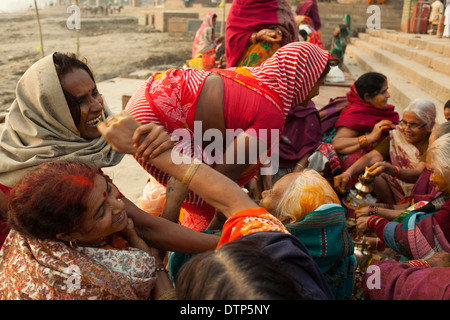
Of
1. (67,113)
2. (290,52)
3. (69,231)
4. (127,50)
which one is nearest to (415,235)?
(290,52)

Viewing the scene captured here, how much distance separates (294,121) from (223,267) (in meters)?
2.67

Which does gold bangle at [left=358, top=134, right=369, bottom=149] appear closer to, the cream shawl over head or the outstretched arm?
the outstretched arm

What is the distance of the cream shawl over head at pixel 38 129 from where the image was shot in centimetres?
163

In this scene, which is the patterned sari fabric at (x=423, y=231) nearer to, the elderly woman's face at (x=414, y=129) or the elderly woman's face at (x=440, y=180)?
the elderly woman's face at (x=440, y=180)

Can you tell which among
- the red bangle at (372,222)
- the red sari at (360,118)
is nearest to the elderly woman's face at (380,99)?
the red sari at (360,118)

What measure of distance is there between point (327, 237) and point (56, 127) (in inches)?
52.5

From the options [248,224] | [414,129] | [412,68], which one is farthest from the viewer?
[412,68]

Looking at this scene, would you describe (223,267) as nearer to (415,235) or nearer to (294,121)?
(415,235)

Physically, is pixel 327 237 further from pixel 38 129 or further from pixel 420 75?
pixel 420 75

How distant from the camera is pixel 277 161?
10.8 feet

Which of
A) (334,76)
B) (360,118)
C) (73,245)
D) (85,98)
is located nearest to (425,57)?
(334,76)

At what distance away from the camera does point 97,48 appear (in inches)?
707
